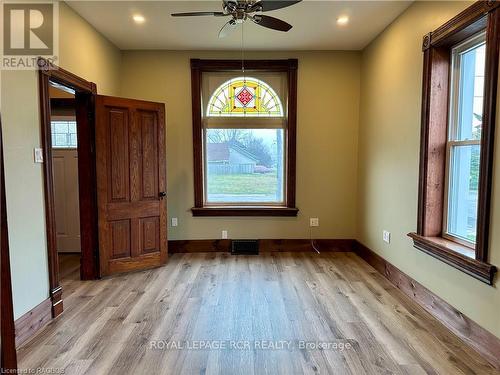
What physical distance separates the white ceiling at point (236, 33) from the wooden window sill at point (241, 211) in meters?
2.21

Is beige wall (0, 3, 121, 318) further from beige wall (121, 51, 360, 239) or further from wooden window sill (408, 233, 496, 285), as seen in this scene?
wooden window sill (408, 233, 496, 285)

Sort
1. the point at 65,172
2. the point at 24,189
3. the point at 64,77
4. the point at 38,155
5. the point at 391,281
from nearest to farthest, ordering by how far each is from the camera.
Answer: the point at 24,189, the point at 38,155, the point at 64,77, the point at 391,281, the point at 65,172

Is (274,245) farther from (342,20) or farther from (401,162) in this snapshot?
(342,20)

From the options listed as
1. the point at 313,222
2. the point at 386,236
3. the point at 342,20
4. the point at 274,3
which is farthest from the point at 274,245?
the point at 274,3

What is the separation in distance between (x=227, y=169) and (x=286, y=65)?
1.68m

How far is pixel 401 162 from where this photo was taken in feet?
10.2

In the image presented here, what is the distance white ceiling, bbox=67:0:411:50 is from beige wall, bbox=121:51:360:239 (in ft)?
0.70

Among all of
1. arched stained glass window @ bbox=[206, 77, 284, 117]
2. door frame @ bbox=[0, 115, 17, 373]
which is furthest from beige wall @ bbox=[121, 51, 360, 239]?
door frame @ bbox=[0, 115, 17, 373]

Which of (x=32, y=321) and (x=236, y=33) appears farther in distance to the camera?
(x=236, y=33)

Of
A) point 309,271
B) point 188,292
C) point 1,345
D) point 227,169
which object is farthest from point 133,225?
point 1,345

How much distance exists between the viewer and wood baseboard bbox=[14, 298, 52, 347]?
2.16m

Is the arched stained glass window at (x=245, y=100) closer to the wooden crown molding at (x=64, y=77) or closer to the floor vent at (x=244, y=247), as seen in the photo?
the wooden crown molding at (x=64, y=77)

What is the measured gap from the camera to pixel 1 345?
41.3 inches

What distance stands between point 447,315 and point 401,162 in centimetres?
148
